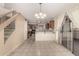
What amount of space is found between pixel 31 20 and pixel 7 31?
69cm

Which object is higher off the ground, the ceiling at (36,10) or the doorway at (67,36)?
the ceiling at (36,10)

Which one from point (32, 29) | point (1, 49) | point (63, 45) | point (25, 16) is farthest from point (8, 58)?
point (63, 45)

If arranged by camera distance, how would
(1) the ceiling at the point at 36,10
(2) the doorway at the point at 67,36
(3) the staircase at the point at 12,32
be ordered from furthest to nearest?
1. (2) the doorway at the point at 67,36
2. (1) the ceiling at the point at 36,10
3. (3) the staircase at the point at 12,32

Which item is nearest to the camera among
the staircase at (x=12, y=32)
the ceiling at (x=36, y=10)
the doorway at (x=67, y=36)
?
the staircase at (x=12, y=32)

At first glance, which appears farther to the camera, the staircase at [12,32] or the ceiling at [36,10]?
the ceiling at [36,10]

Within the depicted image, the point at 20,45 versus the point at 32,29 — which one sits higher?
the point at 32,29

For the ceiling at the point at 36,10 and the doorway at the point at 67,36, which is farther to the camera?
the doorway at the point at 67,36

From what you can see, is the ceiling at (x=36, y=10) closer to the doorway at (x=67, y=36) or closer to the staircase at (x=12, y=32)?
the staircase at (x=12, y=32)

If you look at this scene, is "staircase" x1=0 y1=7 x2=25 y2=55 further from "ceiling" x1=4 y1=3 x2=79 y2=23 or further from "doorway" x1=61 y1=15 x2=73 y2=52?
"doorway" x1=61 y1=15 x2=73 y2=52

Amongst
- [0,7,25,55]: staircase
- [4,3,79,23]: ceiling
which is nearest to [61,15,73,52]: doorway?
[4,3,79,23]: ceiling

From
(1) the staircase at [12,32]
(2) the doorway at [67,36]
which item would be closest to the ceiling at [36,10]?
(1) the staircase at [12,32]

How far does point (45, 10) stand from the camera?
3.33 m

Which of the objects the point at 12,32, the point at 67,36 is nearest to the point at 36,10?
the point at 12,32

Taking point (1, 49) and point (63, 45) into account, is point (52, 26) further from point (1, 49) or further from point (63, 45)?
point (63, 45)
